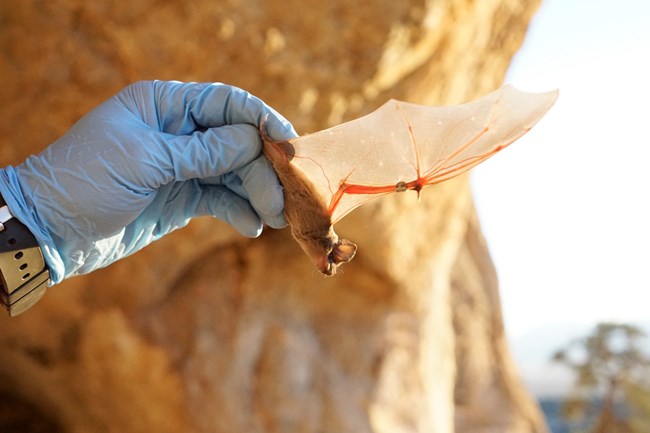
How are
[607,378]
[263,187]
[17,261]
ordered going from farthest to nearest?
1. [607,378]
2. [263,187]
3. [17,261]

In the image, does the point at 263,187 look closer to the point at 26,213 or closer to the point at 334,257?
the point at 334,257

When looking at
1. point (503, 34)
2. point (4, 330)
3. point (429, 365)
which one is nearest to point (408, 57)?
point (503, 34)

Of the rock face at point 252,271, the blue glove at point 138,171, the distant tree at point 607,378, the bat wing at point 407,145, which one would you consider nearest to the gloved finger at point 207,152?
the blue glove at point 138,171

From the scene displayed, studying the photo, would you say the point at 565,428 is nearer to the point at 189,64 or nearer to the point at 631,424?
the point at 631,424

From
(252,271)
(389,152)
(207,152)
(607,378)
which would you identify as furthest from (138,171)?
(607,378)

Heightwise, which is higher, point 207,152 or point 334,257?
point 207,152

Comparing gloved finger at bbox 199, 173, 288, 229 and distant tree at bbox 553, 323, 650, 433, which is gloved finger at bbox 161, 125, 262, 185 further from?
distant tree at bbox 553, 323, 650, 433

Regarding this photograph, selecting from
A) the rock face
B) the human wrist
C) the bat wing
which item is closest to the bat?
the bat wing
